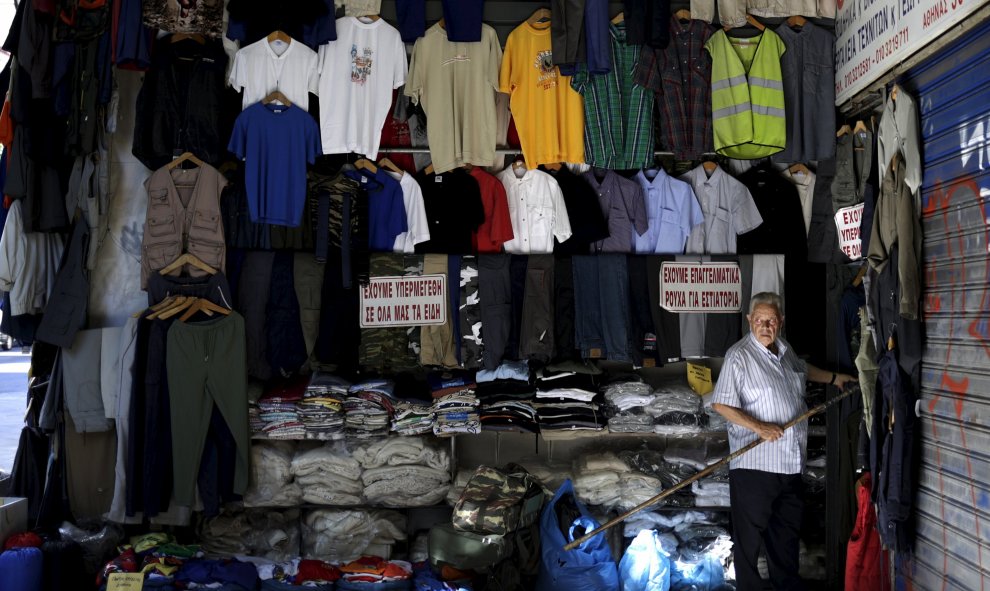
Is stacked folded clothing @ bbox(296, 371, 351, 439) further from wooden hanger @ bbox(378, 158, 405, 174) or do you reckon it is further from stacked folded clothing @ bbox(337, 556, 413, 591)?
wooden hanger @ bbox(378, 158, 405, 174)

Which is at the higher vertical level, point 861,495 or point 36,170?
point 36,170

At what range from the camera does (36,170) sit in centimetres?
527

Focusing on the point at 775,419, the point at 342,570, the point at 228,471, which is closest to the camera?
the point at 775,419

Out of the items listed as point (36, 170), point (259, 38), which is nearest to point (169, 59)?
point (259, 38)

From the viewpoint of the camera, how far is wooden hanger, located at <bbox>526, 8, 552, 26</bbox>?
5426 millimetres

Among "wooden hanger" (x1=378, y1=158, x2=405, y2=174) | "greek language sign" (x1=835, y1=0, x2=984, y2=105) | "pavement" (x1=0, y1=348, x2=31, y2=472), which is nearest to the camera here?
"greek language sign" (x1=835, y1=0, x2=984, y2=105)

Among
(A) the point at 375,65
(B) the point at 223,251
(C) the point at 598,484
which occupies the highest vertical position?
(A) the point at 375,65

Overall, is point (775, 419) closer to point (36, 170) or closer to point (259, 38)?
point (259, 38)

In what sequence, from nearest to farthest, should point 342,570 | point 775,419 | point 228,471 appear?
point 775,419 < point 342,570 < point 228,471

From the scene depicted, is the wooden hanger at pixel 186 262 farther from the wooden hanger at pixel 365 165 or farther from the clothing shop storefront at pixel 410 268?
the wooden hanger at pixel 365 165

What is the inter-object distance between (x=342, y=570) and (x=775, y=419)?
99.4 inches

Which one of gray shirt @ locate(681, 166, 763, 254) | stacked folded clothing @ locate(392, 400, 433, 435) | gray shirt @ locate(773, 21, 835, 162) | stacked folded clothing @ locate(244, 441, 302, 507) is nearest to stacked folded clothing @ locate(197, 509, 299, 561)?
stacked folded clothing @ locate(244, 441, 302, 507)

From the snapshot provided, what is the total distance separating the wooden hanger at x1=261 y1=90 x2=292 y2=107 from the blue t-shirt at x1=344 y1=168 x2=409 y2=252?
22.3 inches

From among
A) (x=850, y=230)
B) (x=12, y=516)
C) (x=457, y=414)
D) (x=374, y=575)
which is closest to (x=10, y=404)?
(x=12, y=516)
